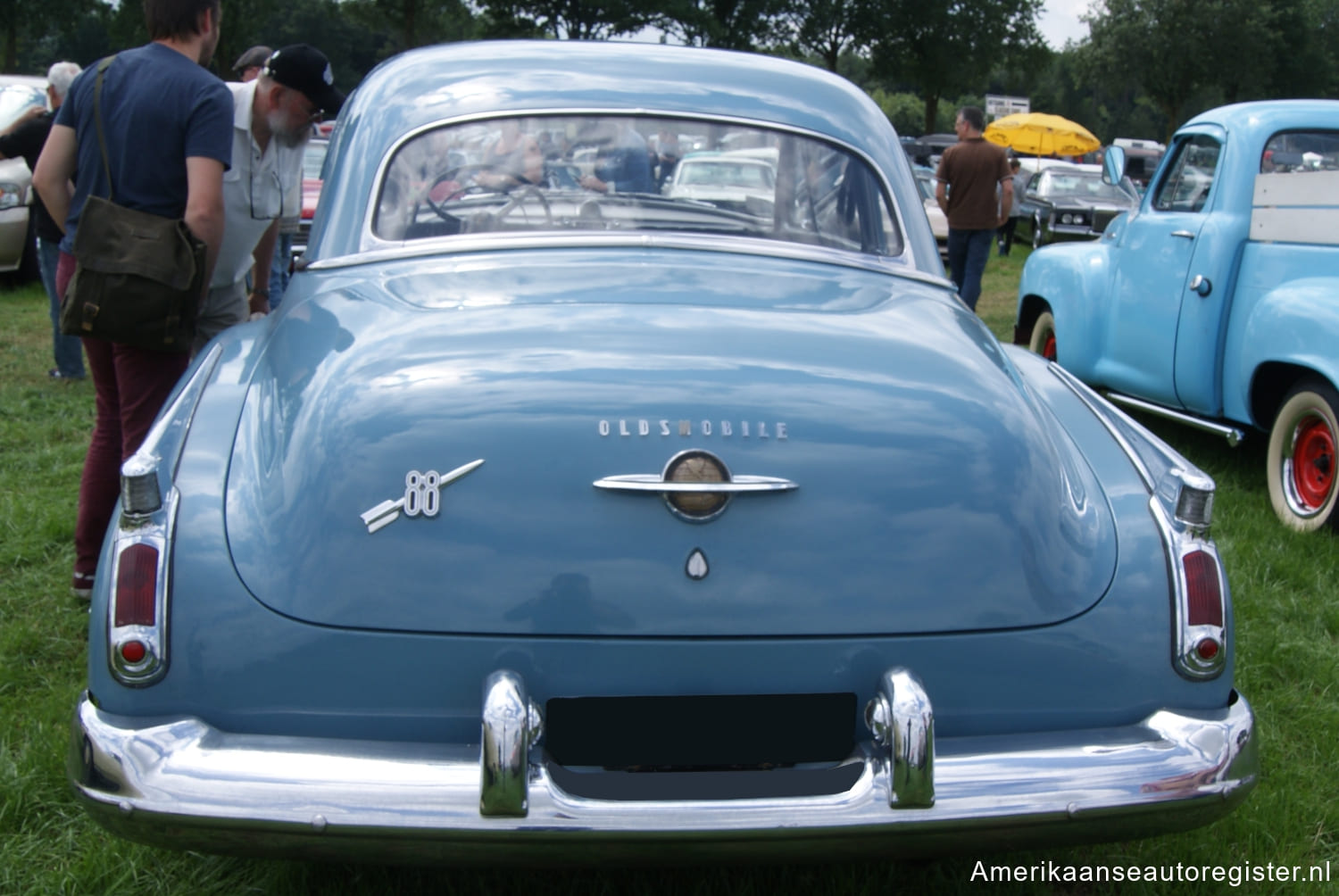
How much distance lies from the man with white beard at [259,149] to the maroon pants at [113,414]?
1.16 feet

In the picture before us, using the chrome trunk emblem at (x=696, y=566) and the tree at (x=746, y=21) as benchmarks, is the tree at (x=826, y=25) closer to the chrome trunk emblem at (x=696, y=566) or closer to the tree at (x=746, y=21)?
the tree at (x=746, y=21)

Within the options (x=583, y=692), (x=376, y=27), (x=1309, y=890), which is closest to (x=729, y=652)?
(x=583, y=692)

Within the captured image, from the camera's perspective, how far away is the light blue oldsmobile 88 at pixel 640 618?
1989 mm

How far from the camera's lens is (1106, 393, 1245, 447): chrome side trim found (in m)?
5.52

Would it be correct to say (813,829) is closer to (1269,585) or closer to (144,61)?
(144,61)

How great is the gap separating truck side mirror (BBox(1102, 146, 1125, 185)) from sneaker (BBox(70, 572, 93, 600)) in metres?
5.18

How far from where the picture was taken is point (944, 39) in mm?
48469

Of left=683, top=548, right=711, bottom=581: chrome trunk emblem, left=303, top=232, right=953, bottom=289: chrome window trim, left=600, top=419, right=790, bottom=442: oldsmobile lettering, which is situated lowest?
left=683, top=548, right=711, bottom=581: chrome trunk emblem

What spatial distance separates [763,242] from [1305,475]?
11.3ft

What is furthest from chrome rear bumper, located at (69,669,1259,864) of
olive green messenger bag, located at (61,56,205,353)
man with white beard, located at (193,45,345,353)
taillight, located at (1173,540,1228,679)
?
man with white beard, located at (193,45,345,353)

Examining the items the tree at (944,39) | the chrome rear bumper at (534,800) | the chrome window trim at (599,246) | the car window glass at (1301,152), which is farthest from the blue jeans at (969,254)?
the tree at (944,39)

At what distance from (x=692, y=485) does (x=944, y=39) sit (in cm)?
5025

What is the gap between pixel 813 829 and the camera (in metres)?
1.97

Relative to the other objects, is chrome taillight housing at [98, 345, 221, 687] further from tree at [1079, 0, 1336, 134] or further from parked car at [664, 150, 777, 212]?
tree at [1079, 0, 1336, 134]
